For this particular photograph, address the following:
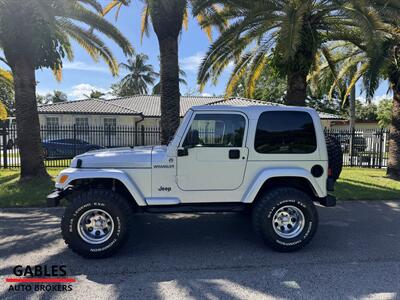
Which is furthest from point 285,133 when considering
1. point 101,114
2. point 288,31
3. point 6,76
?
point 101,114

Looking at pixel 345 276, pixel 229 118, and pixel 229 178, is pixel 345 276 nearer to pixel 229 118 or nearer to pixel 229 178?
pixel 229 178

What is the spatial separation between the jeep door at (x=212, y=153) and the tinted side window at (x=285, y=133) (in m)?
0.29

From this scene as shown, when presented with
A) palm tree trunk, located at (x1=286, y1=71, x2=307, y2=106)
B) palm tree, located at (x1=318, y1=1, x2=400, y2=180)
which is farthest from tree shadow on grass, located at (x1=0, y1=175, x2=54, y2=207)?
palm tree, located at (x1=318, y1=1, x2=400, y2=180)

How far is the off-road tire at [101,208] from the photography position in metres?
4.10

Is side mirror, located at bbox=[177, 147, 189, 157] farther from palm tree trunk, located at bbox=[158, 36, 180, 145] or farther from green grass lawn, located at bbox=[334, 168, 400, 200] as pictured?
green grass lawn, located at bbox=[334, 168, 400, 200]

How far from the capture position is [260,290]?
11.0 ft

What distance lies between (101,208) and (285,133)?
2.91 meters

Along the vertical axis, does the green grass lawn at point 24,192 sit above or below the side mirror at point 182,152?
below

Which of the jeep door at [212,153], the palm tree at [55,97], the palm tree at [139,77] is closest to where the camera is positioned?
the jeep door at [212,153]

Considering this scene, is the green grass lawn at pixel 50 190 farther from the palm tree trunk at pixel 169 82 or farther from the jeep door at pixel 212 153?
the jeep door at pixel 212 153

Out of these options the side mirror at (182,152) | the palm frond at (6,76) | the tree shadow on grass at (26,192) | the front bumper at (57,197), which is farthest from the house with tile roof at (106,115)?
the side mirror at (182,152)

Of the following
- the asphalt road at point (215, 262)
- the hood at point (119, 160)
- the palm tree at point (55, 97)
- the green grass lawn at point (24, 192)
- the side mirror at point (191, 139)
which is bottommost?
the asphalt road at point (215, 262)

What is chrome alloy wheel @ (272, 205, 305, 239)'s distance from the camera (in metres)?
4.45

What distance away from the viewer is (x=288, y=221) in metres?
4.52
